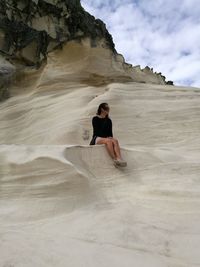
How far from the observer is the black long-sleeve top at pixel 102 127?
8.07m

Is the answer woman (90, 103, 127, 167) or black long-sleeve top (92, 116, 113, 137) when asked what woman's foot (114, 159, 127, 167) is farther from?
black long-sleeve top (92, 116, 113, 137)

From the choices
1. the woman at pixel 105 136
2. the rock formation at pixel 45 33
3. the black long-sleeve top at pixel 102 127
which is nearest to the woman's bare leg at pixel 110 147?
the woman at pixel 105 136

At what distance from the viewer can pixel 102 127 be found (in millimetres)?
8164

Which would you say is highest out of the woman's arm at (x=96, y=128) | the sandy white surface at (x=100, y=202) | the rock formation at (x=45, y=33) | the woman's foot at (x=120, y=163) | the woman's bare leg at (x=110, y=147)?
the rock formation at (x=45, y=33)

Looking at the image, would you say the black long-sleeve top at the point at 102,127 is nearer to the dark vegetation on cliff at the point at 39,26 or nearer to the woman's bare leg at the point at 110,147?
the woman's bare leg at the point at 110,147

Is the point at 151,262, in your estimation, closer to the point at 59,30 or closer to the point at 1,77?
the point at 1,77

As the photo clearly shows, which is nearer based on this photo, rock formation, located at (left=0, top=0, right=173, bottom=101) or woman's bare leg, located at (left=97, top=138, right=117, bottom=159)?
woman's bare leg, located at (left=97, top=138, right=117, bottom=159)

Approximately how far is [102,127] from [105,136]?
0.67 ft

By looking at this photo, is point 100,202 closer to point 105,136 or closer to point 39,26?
point 105,136

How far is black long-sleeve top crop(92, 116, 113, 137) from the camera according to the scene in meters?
8.07

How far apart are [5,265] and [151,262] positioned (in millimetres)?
1237

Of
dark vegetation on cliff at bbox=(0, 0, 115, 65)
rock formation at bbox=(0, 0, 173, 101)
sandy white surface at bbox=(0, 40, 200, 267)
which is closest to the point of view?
sandy white surface at bbox=(0, 40, 200, 267)

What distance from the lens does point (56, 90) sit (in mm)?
14391

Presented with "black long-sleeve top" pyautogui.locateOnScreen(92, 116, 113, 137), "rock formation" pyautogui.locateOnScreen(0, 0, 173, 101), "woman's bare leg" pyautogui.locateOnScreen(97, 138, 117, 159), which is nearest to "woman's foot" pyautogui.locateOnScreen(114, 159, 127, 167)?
"woman's bare leg" pyautogui.locateOnScreen(97, 138, 117, 159)
